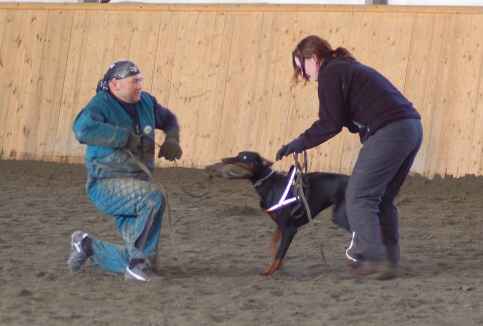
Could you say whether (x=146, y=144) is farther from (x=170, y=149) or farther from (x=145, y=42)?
(x=145, y=42)

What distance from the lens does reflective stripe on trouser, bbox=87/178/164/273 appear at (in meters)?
5.47

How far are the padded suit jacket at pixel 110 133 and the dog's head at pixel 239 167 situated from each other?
0.43 meters

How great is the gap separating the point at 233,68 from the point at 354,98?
5.70 metres

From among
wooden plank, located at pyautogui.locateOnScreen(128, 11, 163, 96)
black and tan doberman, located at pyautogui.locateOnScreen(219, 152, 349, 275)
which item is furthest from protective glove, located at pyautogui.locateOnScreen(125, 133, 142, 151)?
wooden plank, located at pyautogui.locateOnScreen(128, 11, 163, 96)

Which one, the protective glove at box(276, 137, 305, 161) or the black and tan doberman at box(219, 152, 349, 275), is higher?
the protective glove at box(276, 137, 305, 161)

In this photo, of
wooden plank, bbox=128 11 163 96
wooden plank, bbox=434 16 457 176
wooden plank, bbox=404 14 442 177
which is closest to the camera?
wooden plank, bbox=434 16 457 176

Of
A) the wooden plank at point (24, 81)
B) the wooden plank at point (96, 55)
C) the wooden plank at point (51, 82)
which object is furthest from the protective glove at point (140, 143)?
the wooden plank at point (24, 81)

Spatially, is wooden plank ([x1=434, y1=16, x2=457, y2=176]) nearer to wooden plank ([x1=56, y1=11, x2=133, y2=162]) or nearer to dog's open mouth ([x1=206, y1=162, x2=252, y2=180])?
wooden plank ([x1=56, y1=11, x2=133, y2=162])

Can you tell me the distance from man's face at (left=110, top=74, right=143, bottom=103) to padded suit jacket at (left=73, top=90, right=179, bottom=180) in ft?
0.18

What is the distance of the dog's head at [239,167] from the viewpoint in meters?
5.78

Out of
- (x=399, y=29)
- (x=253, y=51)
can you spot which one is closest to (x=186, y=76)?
(x=253, y=51)

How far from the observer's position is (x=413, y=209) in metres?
8.79

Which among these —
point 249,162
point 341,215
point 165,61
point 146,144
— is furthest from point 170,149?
point 165,61

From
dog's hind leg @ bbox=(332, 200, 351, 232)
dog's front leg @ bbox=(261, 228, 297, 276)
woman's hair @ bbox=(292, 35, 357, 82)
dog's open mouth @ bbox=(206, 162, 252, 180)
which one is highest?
woman's hair @ bbox=(292, 35, 357, 82)
